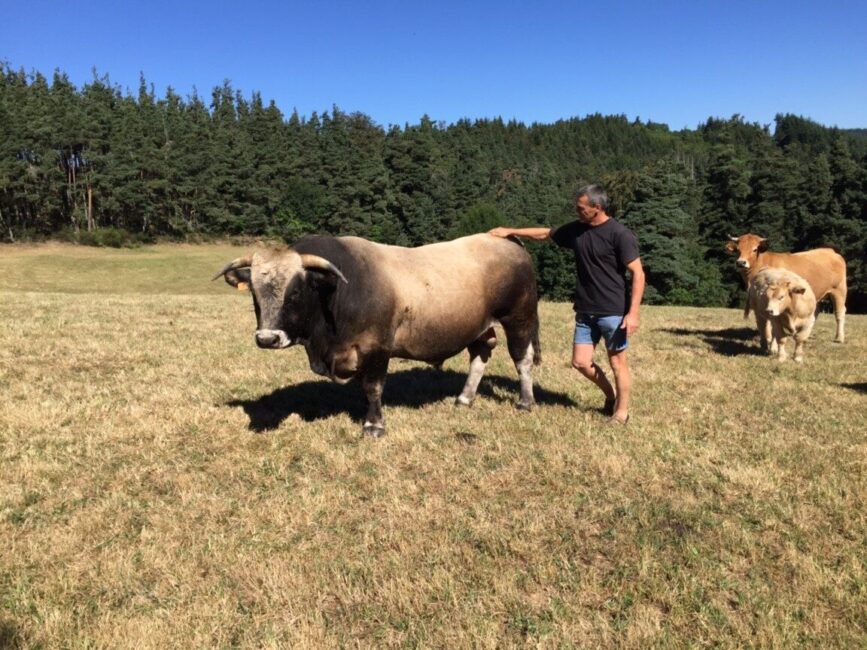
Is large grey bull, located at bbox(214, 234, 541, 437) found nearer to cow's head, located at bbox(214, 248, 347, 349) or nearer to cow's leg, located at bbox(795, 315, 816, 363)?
cow's head, located at bbox(214, 248, 347, 349)

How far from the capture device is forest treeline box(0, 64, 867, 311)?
186 ft

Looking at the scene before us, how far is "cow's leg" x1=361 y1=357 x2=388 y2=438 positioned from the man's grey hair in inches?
116

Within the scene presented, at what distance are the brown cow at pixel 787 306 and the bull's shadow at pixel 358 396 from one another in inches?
203

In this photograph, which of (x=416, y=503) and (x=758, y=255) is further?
(x=758, y=255)

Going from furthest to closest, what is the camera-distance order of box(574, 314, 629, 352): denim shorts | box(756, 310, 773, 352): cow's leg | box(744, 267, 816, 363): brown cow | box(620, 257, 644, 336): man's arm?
1. box(756, 310, 773, 352): cow's leg
2. box(744, 267, 816, 363): brown cow
3. box(574, 314, 629, 352): denim shorts
4. box(620, 257, 644, 336): man's arm

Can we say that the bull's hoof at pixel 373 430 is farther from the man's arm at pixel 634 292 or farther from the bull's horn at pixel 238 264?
the man's arm at pixel 634 292

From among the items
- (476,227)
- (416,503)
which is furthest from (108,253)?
(416,503)

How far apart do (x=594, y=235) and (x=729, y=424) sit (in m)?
2.90

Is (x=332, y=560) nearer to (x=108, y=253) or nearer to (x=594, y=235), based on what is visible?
(x=594, y=235)

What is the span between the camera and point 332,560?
412 cm

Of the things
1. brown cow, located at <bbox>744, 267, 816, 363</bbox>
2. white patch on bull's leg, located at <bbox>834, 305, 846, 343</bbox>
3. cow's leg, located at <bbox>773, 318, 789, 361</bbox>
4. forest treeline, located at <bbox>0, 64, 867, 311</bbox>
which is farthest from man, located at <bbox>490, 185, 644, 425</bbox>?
forest treeline, located at <bbox>0, 64, 867, 311</bbox>

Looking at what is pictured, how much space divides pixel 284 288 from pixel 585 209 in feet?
11.4

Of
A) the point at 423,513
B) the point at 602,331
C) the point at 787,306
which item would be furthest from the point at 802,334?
the point at 423,513

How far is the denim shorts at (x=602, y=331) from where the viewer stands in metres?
6.77
